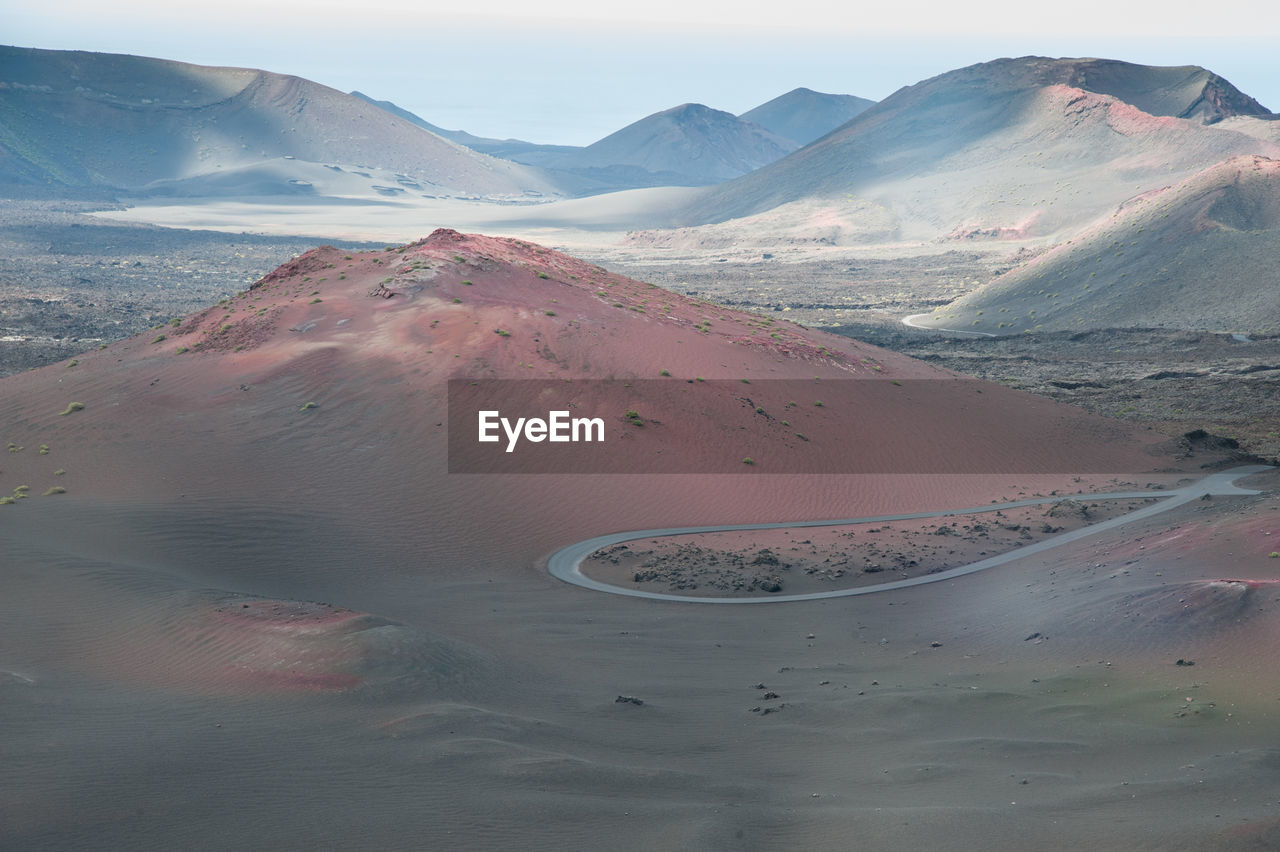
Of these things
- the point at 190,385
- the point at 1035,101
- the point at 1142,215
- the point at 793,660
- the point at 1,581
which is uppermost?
the point at 1035,101

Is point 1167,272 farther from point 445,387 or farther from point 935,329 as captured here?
point 445,387

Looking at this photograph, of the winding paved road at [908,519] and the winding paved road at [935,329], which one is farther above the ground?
the winding paved road at [935,329]

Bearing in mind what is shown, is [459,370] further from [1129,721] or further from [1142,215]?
[1142,215]

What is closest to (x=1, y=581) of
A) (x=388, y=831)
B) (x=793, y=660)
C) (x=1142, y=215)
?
(x=388, y=831)

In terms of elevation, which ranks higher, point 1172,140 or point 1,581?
point 1172,140

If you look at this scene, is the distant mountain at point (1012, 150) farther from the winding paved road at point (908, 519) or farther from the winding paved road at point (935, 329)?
the winding paved road at point (908, 519)

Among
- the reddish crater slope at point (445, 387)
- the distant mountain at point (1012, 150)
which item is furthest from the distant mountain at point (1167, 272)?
the distant mountain at point (1012, 150)

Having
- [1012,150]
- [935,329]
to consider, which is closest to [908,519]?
[935,329]
